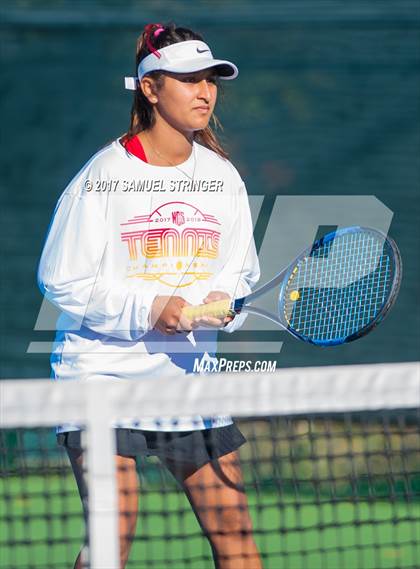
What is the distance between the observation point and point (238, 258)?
2.40m

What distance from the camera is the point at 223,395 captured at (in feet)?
6.38

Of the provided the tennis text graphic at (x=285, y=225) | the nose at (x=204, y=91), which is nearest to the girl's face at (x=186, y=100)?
the nose at (x=204, y=91)

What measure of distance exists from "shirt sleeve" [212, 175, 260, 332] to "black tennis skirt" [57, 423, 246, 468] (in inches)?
8.8

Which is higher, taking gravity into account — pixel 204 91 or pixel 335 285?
pixel 204 91

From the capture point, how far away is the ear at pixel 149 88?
2445mm

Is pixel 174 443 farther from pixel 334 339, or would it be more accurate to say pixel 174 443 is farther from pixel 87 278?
pixel 334 339

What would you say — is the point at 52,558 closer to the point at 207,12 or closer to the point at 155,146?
the point at 155,146

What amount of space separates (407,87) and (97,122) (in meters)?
1.11

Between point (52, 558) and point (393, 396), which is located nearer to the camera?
point (393, 396)

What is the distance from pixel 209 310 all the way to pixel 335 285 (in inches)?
26.0

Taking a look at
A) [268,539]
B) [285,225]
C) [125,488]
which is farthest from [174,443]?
[285,225]

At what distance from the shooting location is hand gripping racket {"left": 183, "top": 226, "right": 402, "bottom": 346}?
8.68ft

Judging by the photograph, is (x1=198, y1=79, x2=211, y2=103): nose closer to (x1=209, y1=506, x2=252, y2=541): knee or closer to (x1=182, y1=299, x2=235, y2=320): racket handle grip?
(x1=182, y1=299, x2=235, y2=320): racket handle grip

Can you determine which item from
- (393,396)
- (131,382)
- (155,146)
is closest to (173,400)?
(131,382)
